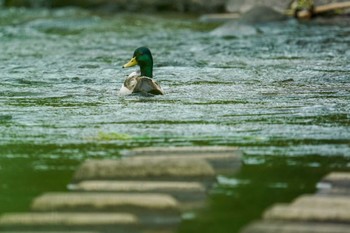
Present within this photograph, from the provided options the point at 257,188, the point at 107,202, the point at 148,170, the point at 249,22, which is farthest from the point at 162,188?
the point at 249,22

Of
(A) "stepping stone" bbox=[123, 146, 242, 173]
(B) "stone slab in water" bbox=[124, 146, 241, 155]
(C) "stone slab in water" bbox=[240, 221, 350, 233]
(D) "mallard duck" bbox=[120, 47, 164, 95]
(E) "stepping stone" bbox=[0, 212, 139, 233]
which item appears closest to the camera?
(C) "stone slab in water" bbox=[240, 221, 350, 233]

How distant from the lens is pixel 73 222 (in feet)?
15.2

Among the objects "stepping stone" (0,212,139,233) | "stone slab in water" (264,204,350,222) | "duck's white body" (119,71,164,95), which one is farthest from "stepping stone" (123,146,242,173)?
"duck's white body" (119,71,164,95)

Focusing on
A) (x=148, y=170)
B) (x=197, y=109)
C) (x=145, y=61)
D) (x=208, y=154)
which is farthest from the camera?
(x=145, y=61)

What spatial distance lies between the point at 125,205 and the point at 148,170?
714 mm

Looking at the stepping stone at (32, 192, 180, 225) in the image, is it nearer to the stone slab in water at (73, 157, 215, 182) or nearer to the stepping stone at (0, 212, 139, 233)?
the stepping stone at (0, 212, 139, 233)

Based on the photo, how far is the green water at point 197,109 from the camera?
5.83 m

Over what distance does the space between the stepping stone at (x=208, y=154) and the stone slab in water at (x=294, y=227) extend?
140 centimetres

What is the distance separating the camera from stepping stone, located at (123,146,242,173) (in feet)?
19.9

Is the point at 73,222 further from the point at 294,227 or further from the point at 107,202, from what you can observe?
the point at 294,227

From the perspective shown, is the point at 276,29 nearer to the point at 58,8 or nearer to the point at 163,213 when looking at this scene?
the point at 58,8

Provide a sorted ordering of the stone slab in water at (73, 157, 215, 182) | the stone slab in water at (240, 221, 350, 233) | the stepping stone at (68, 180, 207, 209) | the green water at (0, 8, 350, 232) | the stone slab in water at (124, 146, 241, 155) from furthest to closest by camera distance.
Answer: the stone slab in water at (124, 146, 241, 155), the green water at (0, 8, 350, 232), the stone slab in water at (73, 157, 215, 182), the stepping stone at (68, 180, 207, 209), the stone slab in water at (240, 221, 350, 233)

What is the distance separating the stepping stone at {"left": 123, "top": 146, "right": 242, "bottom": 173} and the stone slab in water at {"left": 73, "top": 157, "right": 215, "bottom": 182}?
0.26 m

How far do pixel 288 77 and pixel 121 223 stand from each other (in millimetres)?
7116
